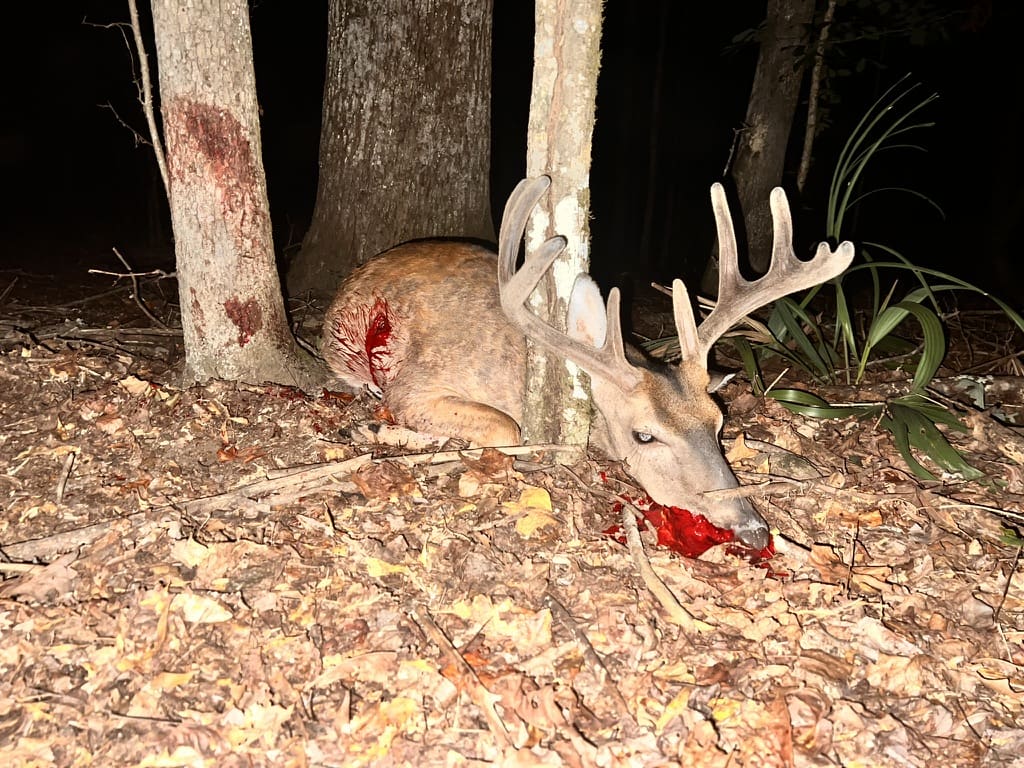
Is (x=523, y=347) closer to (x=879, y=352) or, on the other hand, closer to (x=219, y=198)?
(x=219, y=198)

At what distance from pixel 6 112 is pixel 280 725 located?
57.7ft

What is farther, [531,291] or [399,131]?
[399,131]

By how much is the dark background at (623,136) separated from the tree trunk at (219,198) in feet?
16.1

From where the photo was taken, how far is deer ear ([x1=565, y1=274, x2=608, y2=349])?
148 inches

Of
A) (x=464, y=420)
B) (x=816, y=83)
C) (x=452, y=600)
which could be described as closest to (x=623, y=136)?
(x=816, y=83)

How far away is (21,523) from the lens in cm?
341

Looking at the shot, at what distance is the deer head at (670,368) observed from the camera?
350 centimetres

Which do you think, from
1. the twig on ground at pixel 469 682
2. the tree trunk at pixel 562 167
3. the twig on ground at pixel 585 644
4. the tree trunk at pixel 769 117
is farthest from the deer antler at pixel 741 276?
the tree trunk at pixel 769 117

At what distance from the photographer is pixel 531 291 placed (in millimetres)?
3531

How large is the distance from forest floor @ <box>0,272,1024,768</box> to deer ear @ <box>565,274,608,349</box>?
2.07 feet

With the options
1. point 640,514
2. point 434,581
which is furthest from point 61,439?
point 640,514

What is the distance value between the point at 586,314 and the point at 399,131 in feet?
8.67

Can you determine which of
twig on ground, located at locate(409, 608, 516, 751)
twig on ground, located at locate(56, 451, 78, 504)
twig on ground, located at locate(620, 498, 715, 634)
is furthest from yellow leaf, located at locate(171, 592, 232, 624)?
twig on ground, located at locate(620, 498, 715, 634)

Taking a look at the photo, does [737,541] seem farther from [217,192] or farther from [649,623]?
[217,192]
